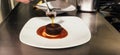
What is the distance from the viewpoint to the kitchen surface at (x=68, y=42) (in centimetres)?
70

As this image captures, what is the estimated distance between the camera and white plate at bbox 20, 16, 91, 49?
2.36ft

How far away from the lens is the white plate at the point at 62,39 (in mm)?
719

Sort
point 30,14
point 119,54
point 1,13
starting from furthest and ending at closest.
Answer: point 30,14 → point 1,13 → point 119,54

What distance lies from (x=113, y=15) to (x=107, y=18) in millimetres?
48

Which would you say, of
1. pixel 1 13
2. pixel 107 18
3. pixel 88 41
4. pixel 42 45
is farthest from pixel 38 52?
pixel 107 18

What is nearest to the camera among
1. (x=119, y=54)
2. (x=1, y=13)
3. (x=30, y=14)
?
(x=119, y=54)

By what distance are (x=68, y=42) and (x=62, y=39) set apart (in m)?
0.03

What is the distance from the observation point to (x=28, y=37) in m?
0.77

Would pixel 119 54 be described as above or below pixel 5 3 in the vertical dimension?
below

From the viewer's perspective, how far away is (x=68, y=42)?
0.74m

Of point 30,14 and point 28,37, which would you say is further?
point 30,14

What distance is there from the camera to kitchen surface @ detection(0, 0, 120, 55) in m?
0.70

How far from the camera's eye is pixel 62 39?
2.49ft

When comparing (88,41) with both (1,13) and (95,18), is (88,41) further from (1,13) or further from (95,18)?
(1,13)
